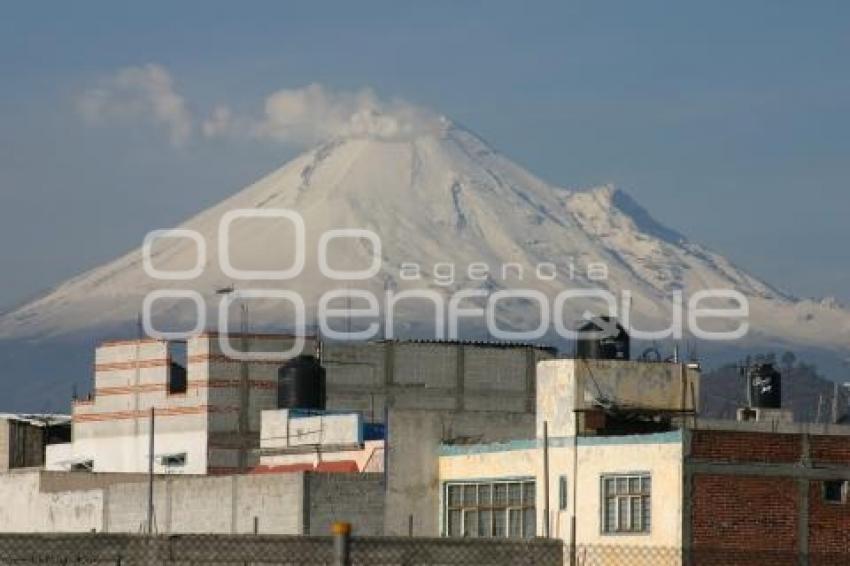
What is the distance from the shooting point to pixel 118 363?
4769 inches

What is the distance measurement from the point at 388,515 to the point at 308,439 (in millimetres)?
16568

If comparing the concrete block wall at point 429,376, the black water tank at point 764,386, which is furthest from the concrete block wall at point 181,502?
the black water tank at point 764,386

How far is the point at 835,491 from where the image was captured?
58188mm

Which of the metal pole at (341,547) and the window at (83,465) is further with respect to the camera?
the window at (83,465)

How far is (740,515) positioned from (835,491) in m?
3.24

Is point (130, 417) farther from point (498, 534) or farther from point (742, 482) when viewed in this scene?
point (742, 482)

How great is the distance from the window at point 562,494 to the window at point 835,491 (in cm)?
691

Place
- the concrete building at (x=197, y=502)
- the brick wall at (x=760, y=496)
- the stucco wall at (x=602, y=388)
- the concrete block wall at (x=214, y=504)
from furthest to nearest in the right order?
the concrete block wall at (x=214, y=504), the concrete building at (x=197, y=502), the stucco wall at (x=602, y=388), the brick wall at (x=760, y=496)

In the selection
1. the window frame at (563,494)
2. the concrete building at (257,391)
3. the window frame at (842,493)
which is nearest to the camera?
the window frame at (842,493)

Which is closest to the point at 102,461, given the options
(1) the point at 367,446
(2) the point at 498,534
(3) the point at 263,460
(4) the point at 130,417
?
(4) the point at 130,417

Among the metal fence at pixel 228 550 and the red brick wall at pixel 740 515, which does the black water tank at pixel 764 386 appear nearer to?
the red brick wall at pixel 740 515

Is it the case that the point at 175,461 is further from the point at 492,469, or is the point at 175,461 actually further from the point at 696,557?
the point at 696,557

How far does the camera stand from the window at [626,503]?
2285 inches

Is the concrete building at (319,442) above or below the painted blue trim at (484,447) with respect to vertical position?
above
